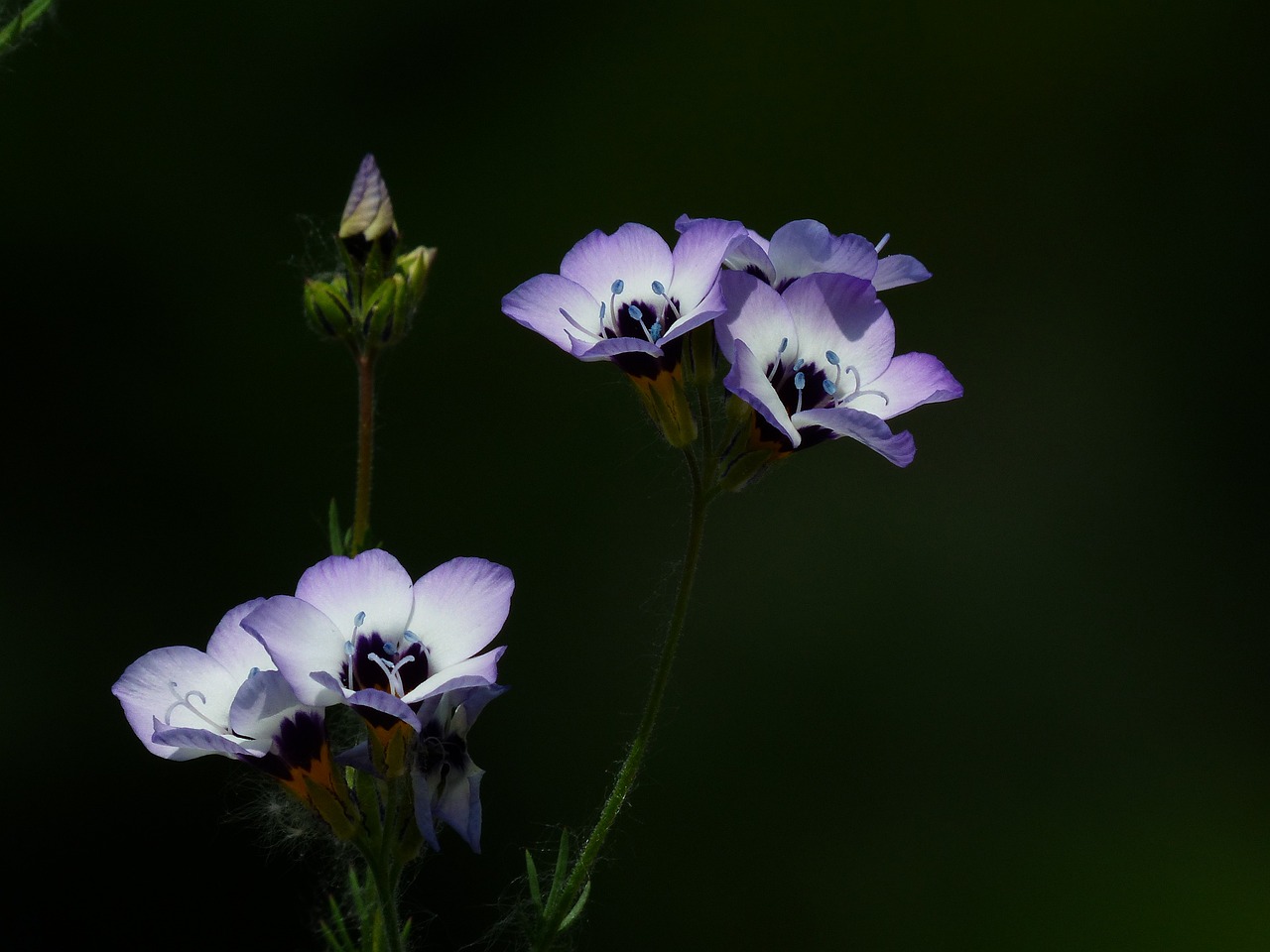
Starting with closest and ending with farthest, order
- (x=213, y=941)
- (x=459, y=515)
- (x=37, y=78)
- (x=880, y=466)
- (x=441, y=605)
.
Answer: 1. (x=441, y=605)
2. (x=213, y=941)
3. (x=37, y=78)
4. (x=459, y=515)
5. (x=880, y=466)

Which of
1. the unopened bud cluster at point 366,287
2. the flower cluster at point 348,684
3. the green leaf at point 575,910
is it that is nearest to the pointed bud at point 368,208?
the unopened bud cluster at point 366,287

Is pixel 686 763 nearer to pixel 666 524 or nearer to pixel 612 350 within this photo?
pixel 666 524

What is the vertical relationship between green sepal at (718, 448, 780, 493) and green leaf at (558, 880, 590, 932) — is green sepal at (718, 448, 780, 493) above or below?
above

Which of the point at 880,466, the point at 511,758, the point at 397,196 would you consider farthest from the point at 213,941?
the point at 880,466

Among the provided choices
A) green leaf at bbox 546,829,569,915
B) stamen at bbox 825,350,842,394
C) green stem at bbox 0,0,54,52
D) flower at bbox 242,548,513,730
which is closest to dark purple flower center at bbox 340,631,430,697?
flower at bbox 242,548,513,730

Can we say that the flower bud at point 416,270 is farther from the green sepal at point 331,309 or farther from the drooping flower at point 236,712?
the drooping flower at point 236,712

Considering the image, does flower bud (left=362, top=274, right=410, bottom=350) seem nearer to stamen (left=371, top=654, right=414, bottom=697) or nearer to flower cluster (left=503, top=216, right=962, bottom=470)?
flower cluster (left=503, top=216, right=962, bottom=470)
